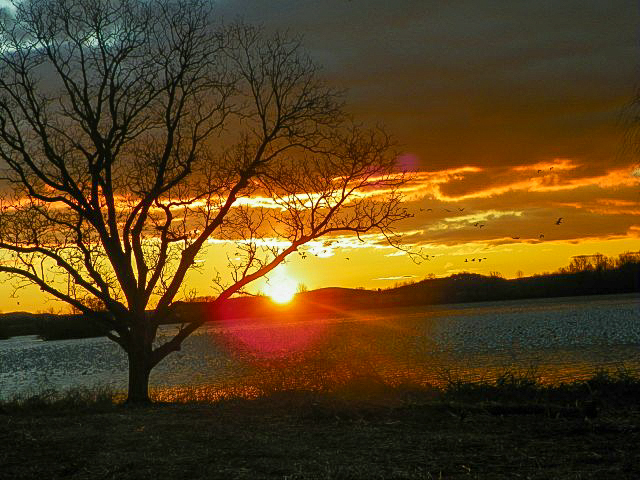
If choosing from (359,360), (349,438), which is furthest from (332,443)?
(359,360)

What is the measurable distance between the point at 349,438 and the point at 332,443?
0.45 meters

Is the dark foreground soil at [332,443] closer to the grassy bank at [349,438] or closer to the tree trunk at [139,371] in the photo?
the grassy bank at [349,438]

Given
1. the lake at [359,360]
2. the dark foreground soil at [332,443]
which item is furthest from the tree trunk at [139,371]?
the dark foreground soil at [332,443]

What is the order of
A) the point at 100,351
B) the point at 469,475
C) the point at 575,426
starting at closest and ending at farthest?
the point at 469,475, the point at 575,426, the point at 100,351

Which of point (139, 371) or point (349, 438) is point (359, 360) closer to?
point (139, 371)

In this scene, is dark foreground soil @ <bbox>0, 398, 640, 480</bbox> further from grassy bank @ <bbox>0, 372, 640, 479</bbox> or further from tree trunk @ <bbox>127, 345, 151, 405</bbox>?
tree trunk @ <bbox>127, 345, 151, 405</bbox>

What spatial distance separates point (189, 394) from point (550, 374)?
502 inches

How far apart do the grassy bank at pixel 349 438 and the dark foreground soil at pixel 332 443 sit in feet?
0.07

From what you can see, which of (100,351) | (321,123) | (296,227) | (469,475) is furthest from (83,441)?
(100,351)

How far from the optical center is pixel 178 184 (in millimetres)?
22266

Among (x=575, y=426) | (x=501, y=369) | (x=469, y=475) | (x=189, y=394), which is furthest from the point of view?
(x=501, y=369)

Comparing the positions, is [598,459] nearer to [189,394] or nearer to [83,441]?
[83,441]

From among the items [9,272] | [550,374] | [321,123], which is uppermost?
[321,123]

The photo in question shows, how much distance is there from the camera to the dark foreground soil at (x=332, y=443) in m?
9.45
